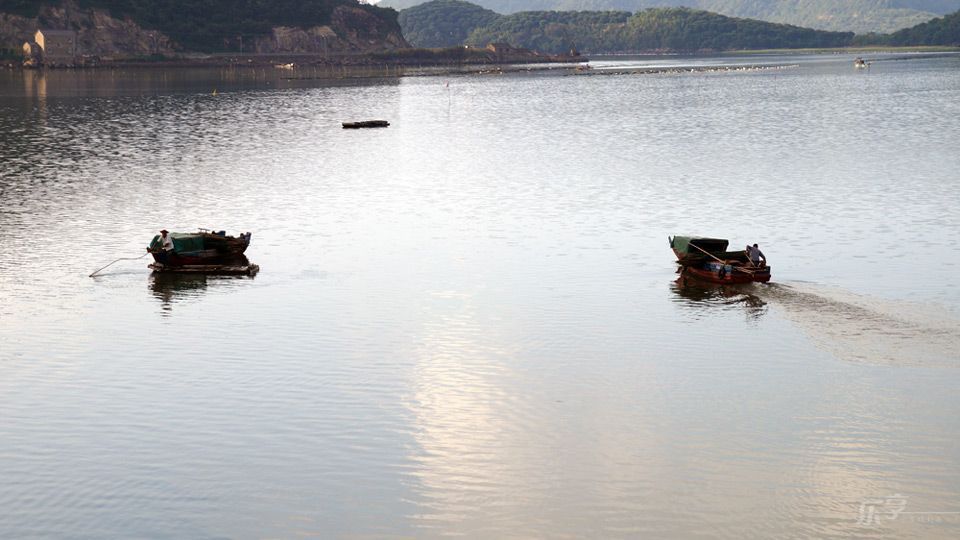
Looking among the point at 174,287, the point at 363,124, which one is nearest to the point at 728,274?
the point at 174,287

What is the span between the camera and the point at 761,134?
118812mm

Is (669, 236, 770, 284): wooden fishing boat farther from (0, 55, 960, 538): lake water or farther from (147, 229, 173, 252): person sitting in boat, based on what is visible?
(147, 229, 173, 252): person sitting in boat

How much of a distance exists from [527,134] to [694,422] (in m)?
94.5

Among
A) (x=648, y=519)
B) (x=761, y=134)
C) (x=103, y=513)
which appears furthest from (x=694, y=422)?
(x=761, y=134)

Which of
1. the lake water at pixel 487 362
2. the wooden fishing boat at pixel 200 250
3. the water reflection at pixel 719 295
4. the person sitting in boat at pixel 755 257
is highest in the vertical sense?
the person sitting in boat at pixel 755 257

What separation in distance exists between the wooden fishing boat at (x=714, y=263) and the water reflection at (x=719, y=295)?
0.31m

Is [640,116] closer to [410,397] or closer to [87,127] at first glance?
[87,127]

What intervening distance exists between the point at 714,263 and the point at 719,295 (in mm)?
1894

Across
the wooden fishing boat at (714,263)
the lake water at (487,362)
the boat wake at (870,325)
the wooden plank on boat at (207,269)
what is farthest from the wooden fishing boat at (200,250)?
the boat wake at (870,325)

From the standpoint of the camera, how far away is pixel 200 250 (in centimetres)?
5275

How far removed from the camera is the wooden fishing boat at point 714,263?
156ft

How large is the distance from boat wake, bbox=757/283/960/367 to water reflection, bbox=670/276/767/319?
1.59 feet

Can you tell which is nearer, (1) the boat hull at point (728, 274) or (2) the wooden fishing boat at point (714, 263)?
(1) the boat hull at point (728, 274)

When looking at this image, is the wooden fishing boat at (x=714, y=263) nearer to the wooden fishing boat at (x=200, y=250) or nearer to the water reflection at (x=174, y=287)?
the wooden fishing boat at (x=200, y=250)
